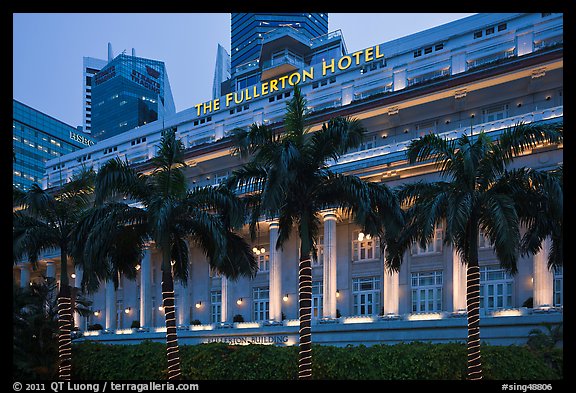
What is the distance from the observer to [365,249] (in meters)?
49.9

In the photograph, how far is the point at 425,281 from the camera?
4594 centimetres

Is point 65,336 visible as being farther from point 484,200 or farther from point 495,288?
point 495,288

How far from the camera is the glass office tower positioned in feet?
528

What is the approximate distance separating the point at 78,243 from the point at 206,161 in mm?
34185

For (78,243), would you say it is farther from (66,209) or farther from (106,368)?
(106,368)

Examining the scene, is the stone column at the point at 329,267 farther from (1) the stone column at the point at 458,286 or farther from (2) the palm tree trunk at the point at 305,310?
(2) the palm tree trunk at the point at 305,310

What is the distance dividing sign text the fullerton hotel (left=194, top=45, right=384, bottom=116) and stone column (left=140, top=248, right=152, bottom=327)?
1714 centimetres

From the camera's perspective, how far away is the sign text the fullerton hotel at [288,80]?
5571 centimetres

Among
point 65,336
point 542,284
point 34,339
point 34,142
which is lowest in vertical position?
point 34,339

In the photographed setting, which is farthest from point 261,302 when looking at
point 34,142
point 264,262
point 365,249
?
point 34,142

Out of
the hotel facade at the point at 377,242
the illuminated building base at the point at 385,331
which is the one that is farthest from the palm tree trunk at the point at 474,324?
the hotel facade at the point at 377,242

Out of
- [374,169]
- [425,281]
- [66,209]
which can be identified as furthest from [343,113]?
[66,209]

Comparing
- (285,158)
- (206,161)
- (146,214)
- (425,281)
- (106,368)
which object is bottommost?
(106,368)

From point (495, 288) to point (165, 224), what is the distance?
2645 centimetres
